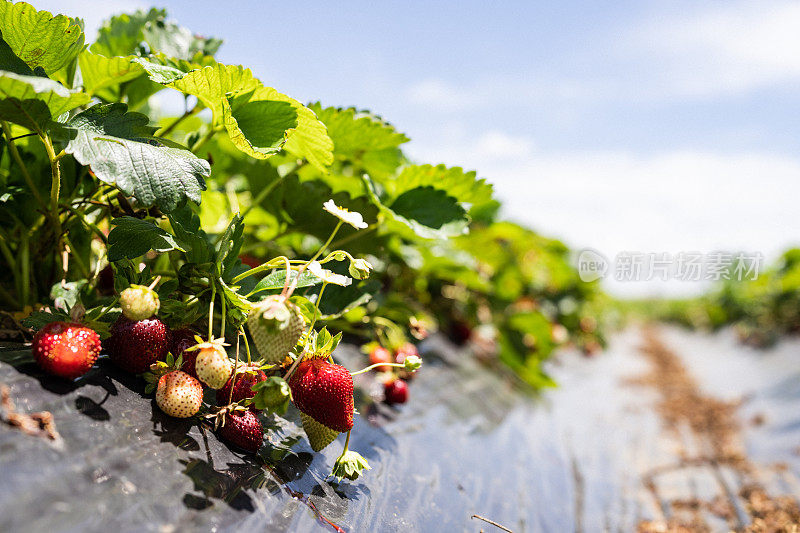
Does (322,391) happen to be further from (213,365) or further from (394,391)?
(394,391)

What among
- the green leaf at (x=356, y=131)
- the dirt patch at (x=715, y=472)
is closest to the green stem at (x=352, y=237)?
the green leaf at (x=356, y=131)

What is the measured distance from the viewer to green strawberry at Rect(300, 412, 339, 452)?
2.26 feet

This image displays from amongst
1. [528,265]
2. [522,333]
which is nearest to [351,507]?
[522,333]

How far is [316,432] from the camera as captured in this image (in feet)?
2.30

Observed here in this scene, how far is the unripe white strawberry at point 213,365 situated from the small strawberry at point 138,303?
85 millimetres

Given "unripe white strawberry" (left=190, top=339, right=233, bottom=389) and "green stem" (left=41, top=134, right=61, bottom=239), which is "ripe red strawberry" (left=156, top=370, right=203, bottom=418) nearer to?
"unripe white strawberry" (left=190, top=339, right=233, bottom=389)

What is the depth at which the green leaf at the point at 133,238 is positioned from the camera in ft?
2.05

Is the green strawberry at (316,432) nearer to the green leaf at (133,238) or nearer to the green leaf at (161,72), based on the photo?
the green leaf at (133,238)

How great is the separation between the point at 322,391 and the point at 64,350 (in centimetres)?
28

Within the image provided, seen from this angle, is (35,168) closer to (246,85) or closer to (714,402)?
(246,85)

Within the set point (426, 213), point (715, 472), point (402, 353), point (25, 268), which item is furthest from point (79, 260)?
point (715, 472)

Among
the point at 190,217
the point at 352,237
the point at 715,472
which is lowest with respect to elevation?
the point at 190,217

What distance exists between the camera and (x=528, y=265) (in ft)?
10.4

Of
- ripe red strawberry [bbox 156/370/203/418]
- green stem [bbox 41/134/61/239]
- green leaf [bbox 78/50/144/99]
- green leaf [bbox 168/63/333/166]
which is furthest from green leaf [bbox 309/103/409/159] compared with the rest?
ripe red strawberry [bbox 156/370/203/418]
